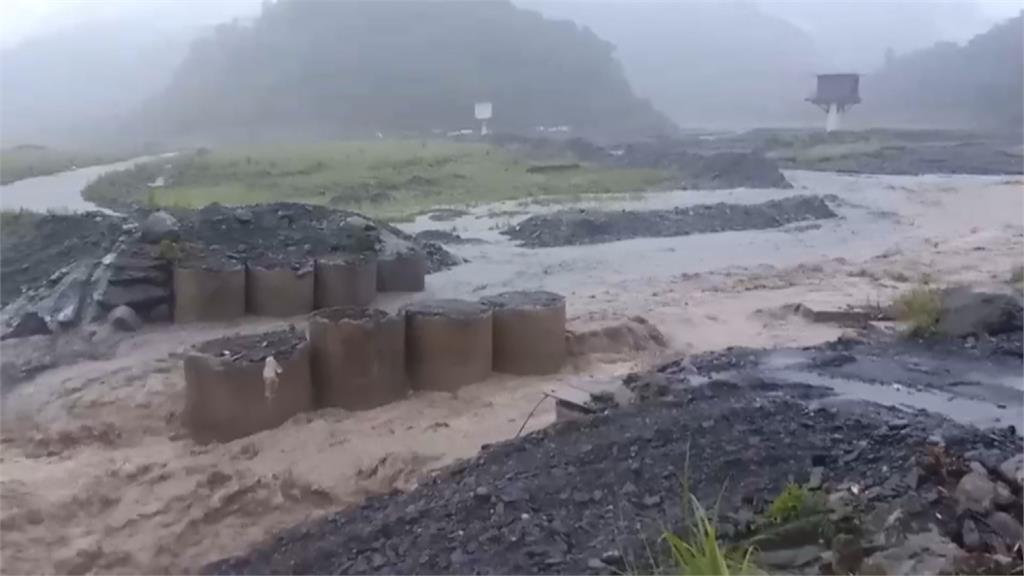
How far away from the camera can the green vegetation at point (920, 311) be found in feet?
31.0

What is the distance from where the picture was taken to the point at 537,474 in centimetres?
636

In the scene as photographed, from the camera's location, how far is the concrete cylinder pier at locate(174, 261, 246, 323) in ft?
36.9

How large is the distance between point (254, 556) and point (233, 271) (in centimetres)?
554

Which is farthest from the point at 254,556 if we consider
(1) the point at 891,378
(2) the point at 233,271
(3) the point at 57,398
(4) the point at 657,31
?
(4) the point at 657,31

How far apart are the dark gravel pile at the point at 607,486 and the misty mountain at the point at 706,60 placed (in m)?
59.1

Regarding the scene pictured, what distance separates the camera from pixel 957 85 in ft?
192

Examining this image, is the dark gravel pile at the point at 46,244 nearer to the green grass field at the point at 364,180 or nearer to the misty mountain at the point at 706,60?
the green grass field at the point at 364,180

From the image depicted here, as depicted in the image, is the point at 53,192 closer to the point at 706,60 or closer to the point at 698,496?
the point at 698,496

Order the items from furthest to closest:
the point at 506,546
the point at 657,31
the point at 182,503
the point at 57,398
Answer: the point at 657,31
the point at 57,398
the point at 182,503
the point at 506,546

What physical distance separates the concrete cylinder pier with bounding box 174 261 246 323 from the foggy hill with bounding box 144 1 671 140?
38.5m

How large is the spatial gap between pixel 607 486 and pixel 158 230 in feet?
25.5

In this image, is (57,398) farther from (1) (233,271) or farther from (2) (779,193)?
(2) (779,193)

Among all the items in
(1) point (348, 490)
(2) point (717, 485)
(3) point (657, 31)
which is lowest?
(1) point (348, 490)

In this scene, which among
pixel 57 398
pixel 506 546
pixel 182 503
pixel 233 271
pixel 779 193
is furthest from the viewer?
pixel 779 193
